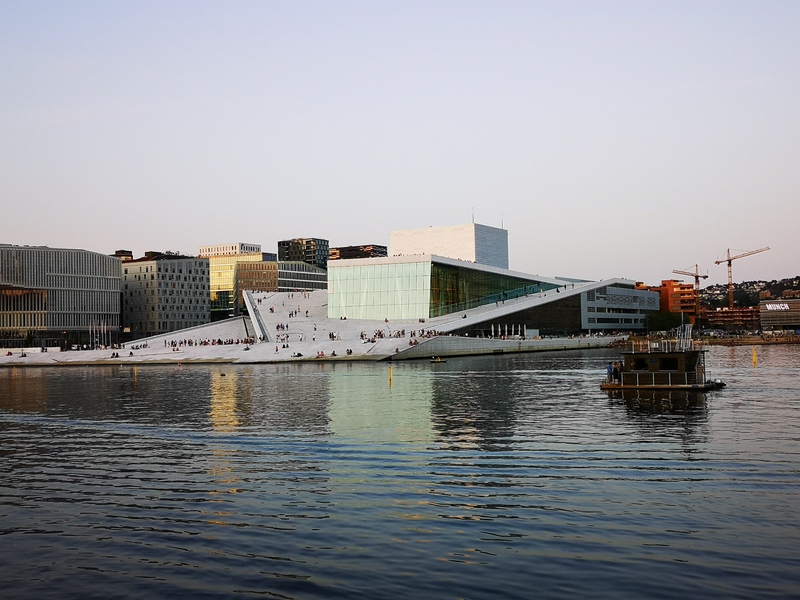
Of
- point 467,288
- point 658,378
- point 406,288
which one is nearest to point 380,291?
point 406,288

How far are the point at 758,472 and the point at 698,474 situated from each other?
52.9 inches

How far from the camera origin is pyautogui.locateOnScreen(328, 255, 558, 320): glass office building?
10500 cm

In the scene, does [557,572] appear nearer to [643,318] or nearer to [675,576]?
[675,576]

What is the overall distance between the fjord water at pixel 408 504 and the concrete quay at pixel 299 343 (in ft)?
163

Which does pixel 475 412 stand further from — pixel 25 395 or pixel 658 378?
pixel 25 395

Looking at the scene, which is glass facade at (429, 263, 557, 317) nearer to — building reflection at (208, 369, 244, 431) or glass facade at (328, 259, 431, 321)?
glass facade at (328, 259, 431, 321)

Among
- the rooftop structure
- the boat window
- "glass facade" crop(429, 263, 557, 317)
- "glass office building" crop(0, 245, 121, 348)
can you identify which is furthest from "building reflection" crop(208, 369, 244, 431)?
the rooftop structure

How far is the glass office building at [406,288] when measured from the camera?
344 ft

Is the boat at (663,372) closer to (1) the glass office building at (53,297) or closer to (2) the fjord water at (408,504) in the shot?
(2) the fjord water at (408,504)

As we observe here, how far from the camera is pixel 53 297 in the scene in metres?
137

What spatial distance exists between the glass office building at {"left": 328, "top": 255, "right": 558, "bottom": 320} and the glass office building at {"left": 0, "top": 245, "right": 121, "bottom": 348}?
4853cm

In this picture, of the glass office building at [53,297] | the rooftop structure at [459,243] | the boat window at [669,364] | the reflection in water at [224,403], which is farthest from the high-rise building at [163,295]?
the boat window at [669,364]

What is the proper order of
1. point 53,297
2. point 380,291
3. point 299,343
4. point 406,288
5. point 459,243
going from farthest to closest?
point 459,243 → point 53,297 → point 380,291 → point 406,288 → point 299,343

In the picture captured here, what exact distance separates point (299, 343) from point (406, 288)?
22415 millimetres
